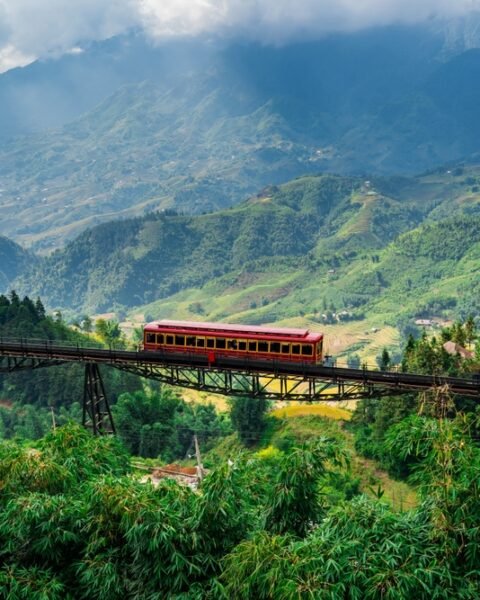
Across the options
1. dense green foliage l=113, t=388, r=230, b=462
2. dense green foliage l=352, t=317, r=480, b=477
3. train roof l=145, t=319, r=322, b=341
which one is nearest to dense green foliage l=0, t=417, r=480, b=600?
train roof l=145, t=319, r=322, b=341

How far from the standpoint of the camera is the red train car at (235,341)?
44969mm

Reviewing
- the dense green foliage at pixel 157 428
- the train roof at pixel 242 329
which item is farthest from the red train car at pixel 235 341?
the dense green foliage at pixel 157 428

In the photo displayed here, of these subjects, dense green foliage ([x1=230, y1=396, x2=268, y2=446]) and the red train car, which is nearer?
the red train car

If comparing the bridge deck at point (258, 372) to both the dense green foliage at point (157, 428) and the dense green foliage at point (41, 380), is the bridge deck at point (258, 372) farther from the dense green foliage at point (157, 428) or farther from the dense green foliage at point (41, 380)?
the dense green foliage at point (41, 380)

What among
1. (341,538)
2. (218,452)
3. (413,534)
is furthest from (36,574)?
(218,452)

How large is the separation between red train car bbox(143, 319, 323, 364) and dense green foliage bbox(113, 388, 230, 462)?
964 inches

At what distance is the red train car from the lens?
45.0m

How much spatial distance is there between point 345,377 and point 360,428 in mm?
20980

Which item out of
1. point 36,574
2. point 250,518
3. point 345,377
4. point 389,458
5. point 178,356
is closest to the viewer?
point 36,574

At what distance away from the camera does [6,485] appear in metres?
22.8

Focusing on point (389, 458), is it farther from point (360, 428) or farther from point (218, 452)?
point (218, 452)

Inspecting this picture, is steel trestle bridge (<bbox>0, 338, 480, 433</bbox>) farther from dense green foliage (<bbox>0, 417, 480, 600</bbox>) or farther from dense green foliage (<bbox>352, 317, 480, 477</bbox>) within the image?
dense green foliage (<bbox>0, 417, 480, 600</bbox>)

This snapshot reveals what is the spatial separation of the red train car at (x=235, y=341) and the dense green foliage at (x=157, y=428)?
80.3 feet

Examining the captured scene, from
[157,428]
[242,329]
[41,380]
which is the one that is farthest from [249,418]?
[41,380]
